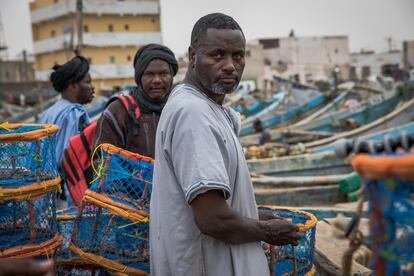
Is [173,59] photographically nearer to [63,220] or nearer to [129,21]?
[63,220]

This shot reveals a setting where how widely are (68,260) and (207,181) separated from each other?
1.59m

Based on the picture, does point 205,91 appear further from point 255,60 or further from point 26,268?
point 255,60

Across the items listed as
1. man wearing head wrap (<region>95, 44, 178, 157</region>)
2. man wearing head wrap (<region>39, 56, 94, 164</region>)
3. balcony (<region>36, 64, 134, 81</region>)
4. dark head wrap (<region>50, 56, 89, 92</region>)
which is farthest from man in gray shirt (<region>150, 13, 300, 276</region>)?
balcony (<region>36, 64, 134, 81</region>)

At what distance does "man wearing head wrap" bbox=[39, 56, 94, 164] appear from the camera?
14.2 feet

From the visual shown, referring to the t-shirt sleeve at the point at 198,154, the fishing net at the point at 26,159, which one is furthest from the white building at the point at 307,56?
the t-shirt sleeve at the point at 198,154

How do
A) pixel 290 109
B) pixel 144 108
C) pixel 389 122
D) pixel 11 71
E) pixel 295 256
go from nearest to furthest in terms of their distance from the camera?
pixel 295 256 < pixel 144 108 < pixel 389 122 < pixel 290 109 < pixel 11 71

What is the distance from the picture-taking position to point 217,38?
6.57 ft

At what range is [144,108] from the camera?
3.39 m

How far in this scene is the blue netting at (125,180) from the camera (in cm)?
267

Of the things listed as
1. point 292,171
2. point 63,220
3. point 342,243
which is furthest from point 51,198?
point 292,171

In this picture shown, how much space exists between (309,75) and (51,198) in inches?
1662

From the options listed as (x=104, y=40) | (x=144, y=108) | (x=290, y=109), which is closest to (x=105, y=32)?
(x=104, y=40)

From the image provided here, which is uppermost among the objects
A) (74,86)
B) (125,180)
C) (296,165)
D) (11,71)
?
(11,71)

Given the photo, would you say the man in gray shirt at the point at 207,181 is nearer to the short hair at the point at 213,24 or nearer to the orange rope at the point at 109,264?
the short hair at the point at 213,24
